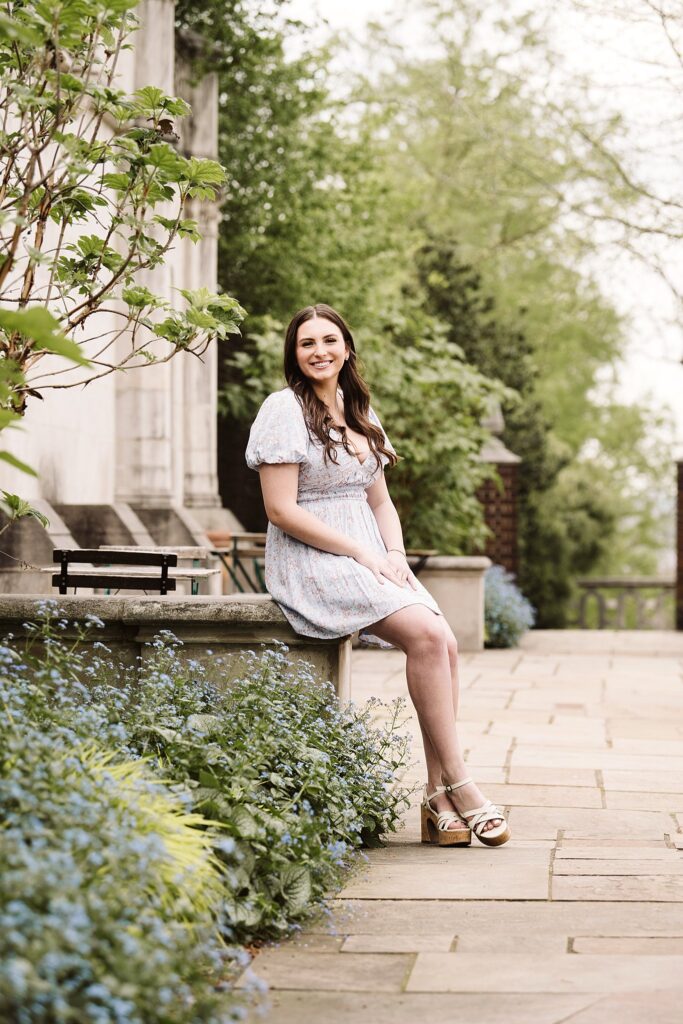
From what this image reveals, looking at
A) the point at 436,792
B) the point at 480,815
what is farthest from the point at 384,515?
the point at 480,815

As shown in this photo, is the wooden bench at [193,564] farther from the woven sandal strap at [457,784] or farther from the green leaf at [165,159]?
the green leaf at [165,159]

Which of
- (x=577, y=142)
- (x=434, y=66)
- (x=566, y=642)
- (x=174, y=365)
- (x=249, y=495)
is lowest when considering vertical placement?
(x=566, y=642)

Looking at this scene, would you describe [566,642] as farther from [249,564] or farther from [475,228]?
[475,228]

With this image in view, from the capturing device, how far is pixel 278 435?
4.67 metres

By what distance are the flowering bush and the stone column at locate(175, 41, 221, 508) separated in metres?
8.91

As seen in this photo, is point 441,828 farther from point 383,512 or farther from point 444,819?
point 383,512

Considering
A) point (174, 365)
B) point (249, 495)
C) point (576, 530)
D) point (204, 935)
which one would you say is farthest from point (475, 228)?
point (204, 935)

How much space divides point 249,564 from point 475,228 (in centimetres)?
1928

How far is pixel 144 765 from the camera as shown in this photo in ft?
11.9

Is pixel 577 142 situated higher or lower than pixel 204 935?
higher

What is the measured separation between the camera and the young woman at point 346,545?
4512mm

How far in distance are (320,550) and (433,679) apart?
58 centimetres

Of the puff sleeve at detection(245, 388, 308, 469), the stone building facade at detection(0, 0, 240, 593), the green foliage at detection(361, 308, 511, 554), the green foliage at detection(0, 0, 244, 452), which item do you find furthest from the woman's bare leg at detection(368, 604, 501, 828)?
the green foliage at detection(361, 308, 511, 554)

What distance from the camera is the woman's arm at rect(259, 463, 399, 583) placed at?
4613mm
